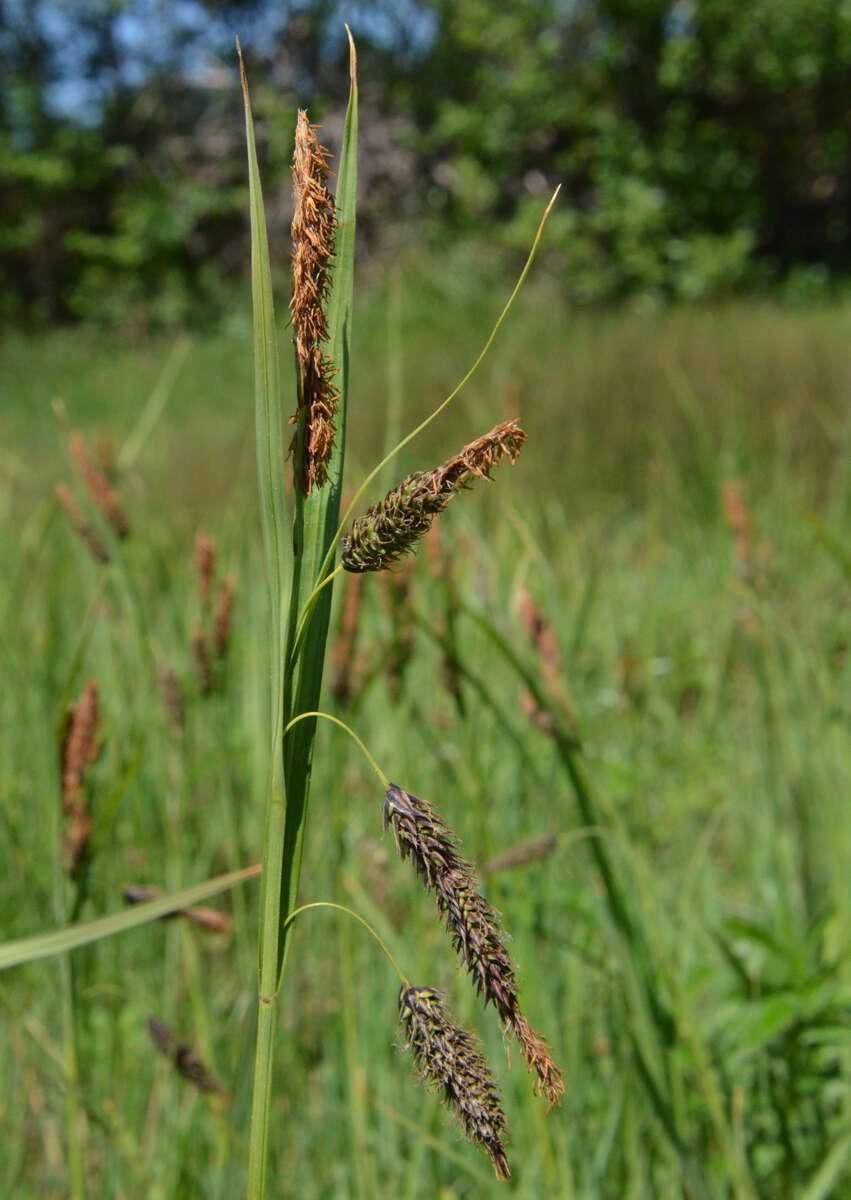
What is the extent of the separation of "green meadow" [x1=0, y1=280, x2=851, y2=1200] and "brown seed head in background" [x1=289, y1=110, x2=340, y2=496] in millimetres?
60

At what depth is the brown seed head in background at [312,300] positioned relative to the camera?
0.33 m

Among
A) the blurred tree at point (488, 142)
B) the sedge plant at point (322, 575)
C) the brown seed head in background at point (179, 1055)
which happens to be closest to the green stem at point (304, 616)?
the sedge plant at point (322, 575)

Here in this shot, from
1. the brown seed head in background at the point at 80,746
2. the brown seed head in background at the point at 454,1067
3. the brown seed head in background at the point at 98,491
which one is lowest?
the brown seed head in background at the point at 454,1067

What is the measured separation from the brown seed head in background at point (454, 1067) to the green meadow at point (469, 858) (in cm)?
5

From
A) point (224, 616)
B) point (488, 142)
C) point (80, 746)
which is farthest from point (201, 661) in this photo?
point (488, 142)

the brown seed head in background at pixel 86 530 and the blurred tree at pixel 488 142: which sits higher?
the blurred tree at pixel 488 142

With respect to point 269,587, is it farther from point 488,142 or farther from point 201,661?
point 488,142

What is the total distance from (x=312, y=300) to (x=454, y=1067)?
0.25 m

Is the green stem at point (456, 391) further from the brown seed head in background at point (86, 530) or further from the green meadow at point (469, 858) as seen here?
the brown seed head in background at point (86, 530)

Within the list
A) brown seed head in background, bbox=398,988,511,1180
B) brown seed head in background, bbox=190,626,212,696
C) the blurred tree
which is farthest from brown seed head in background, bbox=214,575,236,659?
the blurred tree

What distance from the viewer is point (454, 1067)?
342 mm

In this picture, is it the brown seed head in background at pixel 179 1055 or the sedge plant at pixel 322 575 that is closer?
the sedge plant at pixel 322 575

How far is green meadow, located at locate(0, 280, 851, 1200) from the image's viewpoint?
2.57ft

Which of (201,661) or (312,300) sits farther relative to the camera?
(201,661)
